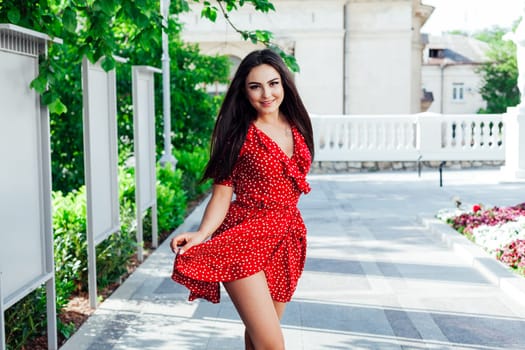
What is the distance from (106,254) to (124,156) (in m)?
8.67

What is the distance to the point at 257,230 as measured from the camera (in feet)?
13.2

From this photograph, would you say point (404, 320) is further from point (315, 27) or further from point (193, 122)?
point (315, 27)

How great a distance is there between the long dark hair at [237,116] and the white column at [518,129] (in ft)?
50.3

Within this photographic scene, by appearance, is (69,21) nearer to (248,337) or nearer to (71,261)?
(248,337)

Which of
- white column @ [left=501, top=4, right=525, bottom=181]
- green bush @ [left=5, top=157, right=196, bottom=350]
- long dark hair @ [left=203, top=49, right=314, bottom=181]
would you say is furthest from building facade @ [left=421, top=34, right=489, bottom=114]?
long dark hair @ [left=203, top=49, right=314, bottom=181]

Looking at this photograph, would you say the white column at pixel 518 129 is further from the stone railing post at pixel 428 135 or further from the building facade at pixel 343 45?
the building facade at pixel 343 45

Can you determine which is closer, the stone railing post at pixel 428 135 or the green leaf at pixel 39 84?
the green leaf at pixel 39 84

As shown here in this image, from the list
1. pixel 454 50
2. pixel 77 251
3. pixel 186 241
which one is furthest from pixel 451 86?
pixel 186 241

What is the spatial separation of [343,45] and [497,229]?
67.7ft

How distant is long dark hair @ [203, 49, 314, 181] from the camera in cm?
404

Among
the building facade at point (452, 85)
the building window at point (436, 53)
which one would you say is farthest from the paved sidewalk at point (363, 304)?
the building window at point (436, 53)

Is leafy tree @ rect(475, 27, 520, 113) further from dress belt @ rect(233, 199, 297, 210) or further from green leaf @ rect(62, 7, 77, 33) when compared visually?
dress belt @ rect(233, 199, 297, 210)

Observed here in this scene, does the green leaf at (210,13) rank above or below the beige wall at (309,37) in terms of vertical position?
below

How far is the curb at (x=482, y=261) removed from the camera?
760 centimetres
